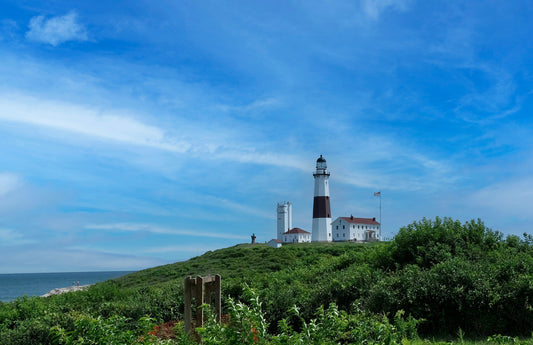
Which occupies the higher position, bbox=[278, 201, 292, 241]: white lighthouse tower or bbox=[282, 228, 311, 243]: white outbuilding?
bbox=[278, 201, 292, 241]: white lighthouse tower

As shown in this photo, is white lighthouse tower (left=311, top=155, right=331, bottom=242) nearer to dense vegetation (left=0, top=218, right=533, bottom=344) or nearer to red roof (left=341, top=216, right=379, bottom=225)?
red roof (left=341, top=216, right=379, bottom=225)

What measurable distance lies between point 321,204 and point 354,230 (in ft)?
33.4

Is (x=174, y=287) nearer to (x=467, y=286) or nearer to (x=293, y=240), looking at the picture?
(x=467, y=286)

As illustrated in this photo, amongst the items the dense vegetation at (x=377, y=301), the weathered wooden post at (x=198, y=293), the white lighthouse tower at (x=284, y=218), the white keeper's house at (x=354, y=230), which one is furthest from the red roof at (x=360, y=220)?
the weathered wooden post at (x=198, y=293)

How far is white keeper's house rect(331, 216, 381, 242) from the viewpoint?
64.9 metres

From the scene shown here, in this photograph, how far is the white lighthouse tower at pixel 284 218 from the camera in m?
75.5

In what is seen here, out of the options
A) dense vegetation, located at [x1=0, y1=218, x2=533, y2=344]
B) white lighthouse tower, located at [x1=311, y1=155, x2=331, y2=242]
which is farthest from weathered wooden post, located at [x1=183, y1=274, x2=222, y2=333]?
white lighthouse tower, located at [x1=311, y1=155, x2=331, y2=242]

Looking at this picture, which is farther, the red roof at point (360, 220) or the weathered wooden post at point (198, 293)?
the red roof at point (360, 220)

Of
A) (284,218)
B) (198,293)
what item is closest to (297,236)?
(284,218)

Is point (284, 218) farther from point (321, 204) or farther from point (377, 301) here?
point (377, 301)

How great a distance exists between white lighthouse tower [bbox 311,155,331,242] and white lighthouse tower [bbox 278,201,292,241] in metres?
16.7

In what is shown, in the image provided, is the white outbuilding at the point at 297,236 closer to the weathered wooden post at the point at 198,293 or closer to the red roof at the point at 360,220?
the red roof at the point at 360,220

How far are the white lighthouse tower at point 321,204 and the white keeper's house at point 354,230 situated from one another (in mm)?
6699

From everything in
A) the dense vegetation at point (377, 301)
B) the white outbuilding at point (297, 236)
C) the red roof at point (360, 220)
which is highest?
the red roof at point (360, 220)
